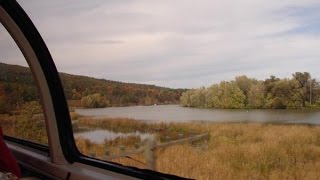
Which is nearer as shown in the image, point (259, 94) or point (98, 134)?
point (259, 94)

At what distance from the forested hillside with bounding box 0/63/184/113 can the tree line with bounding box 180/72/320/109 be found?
0.18m

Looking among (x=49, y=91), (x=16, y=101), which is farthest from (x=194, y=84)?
(x=16, y=101)

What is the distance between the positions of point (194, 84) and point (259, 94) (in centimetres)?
48

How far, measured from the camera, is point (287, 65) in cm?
259

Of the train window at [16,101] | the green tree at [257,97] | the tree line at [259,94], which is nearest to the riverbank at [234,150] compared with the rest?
the tree line at [259,94]

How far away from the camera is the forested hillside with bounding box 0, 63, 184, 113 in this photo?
2.70m

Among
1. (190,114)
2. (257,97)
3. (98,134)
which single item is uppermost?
(257,97)

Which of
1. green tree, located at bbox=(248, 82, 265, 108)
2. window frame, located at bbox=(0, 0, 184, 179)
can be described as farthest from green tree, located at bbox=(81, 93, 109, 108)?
green tree, located at bbox=(248, 82, 265, 108)

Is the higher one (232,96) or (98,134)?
(232,96)

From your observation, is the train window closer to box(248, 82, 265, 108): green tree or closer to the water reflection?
the water reflection

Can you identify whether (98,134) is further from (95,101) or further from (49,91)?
(49,91)

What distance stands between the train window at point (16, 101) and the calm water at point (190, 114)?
525 mm

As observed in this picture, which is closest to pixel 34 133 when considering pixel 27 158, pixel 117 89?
pixel 27 158

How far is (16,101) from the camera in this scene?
3549 mm
